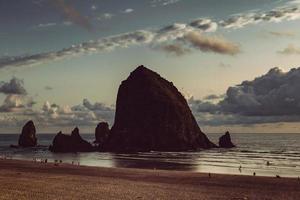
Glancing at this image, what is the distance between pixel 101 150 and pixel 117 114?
2793cm

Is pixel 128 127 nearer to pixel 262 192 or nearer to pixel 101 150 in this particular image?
pixel 101 150

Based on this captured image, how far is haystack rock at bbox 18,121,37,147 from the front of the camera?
182875 mm

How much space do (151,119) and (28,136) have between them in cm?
6712

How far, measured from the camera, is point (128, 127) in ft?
492

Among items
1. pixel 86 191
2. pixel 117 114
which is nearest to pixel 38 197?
pixel 86 191

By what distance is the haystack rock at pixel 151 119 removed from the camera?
14262 centimetres

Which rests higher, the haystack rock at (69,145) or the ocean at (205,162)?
the haystack rock at (69,145)

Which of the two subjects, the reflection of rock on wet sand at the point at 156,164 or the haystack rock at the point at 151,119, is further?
the haystack rock at the point at 151,119

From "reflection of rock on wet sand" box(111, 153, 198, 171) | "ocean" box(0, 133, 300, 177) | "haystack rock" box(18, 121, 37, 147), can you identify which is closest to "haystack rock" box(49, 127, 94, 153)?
"ocean" box(0, 133, 300, 177)

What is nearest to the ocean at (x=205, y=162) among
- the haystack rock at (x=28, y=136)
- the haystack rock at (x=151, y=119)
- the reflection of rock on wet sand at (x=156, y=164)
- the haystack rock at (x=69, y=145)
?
the reflection of rock on wet sand at (x=156, y=164)

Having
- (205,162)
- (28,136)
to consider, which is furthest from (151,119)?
(28,136)

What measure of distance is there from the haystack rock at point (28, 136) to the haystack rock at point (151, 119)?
4872cm

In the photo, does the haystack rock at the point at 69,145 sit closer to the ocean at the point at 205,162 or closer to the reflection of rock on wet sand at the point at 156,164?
the ocean at the point at 205,162

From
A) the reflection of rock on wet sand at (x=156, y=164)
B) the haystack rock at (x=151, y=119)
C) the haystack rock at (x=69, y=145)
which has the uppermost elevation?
the haystack rock at (x=151, y=119)
